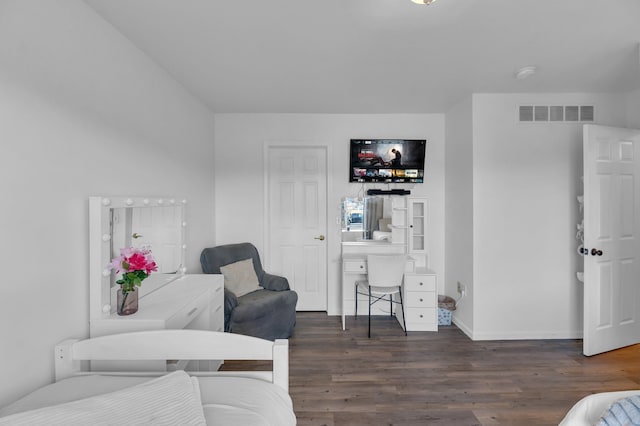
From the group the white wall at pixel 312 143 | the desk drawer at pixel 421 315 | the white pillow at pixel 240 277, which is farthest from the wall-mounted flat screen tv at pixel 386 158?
the white pillow at pixel 240 277

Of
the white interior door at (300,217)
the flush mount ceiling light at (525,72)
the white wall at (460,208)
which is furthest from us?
the white interior door at (300,217)

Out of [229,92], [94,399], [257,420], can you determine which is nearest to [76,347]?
[94,399]

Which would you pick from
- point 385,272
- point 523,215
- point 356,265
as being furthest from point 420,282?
point 523,215

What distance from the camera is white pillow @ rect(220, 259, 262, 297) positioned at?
10.8 feet

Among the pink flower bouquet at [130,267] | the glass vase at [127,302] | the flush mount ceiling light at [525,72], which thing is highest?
the flush mount ceiling light at [525,72]

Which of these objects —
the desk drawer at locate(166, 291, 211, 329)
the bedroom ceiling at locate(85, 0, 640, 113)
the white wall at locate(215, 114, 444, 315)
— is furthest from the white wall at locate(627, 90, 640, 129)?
the desk drawer at locate(166, 291, 211, 329)

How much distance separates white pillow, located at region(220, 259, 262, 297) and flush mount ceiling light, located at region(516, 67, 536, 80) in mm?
3109

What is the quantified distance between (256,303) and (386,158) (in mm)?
2236

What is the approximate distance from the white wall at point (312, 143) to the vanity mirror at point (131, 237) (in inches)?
47.8

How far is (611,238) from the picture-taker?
294 centimetres

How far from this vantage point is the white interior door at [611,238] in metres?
2.88

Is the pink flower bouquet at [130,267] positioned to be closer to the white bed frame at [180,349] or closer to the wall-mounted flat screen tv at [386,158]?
the white bed frame at [180,349]

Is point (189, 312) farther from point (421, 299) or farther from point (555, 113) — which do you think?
point (555, 113)

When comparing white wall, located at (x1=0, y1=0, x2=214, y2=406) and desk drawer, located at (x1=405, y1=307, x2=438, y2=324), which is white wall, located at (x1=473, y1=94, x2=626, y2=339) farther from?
white wall, located at (x1=0, y1=0, x2=214, y2=406)
